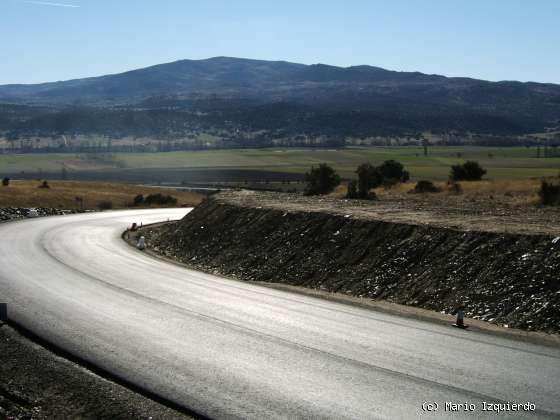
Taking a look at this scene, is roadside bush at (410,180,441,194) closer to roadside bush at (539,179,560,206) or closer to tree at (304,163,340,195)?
roadside bush at (539,179,560,206)

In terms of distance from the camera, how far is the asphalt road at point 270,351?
1155 centimetres

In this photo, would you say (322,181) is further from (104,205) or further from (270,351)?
(270,351)

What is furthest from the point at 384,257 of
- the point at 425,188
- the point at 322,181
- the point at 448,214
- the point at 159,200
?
the point at 159,200

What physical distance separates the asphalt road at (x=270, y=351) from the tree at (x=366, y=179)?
27957mm

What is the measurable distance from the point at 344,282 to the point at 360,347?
8448mm

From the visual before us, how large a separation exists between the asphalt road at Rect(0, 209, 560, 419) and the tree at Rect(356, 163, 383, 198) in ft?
91.7

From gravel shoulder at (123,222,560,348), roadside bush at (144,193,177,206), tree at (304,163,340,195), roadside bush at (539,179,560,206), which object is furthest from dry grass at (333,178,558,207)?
roadside bush at (144,193,177,206)

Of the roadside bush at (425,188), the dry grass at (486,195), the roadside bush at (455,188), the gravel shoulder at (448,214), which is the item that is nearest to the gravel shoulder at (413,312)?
the gravel shoulder at (448,214)

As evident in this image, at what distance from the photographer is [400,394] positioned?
11.7m

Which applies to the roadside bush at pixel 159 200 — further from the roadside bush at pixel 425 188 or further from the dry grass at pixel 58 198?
the roadside bush at pixel 425 188

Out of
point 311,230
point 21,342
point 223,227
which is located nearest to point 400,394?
point 21,342

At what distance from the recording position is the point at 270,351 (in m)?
14.8

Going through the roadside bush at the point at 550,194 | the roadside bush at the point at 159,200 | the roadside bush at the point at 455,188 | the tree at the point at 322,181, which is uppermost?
the roadside bush at the point at 550,194

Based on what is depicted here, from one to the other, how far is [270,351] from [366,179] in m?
41.9
